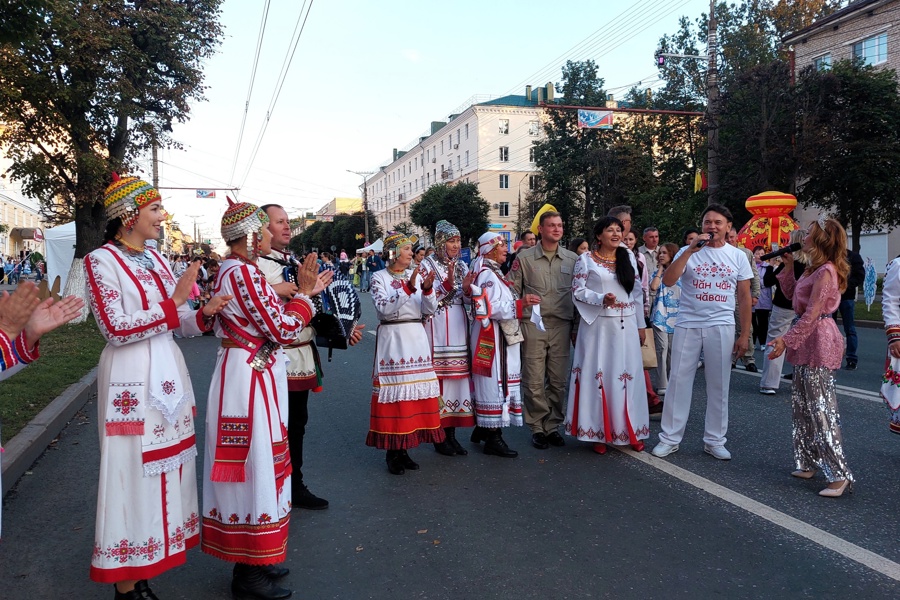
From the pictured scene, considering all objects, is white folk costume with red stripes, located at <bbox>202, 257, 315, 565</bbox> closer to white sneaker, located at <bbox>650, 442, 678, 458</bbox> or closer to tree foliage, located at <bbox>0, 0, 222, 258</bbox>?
white sneaker, located at <bbox>650, 442, 678, 458</bbox>

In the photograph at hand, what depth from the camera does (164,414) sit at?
10.3 feet

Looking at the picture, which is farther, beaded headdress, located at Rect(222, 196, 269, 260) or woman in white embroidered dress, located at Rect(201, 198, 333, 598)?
beaded headdress, located at Rect(222, 196, 269, 260)

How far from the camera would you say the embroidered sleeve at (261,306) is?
3.30 metres

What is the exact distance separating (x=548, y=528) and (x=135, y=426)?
2.47m

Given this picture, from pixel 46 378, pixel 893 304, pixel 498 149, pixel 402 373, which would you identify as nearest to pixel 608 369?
pixel 402 373

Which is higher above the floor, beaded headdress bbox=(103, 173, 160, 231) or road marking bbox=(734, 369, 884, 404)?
beaded headdress bbox=(103, 173, 160, 231)

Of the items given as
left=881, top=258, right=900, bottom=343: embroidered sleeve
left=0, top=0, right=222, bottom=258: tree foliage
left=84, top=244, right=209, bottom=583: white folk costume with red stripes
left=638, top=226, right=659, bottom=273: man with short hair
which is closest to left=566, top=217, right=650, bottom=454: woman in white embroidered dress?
left=881, top=258, right=900, bottom=343: embroidered sleeve

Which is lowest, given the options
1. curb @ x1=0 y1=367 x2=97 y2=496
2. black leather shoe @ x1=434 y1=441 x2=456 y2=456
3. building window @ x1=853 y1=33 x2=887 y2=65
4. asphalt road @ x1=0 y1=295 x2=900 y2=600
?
asphalt road @ x1=0 y1=295 x2=900 y2=600

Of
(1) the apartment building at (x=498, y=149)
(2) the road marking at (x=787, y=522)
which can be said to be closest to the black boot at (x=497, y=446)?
(2) the road marking at (x=787, y=522)

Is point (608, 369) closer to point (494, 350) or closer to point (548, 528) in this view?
point (494, 350)

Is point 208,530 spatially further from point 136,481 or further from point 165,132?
point 165,132

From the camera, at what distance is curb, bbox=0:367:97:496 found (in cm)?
531

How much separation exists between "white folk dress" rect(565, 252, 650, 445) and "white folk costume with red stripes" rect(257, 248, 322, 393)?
2421 millimetres

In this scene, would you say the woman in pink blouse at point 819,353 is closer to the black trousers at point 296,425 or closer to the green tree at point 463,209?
the black trousers at point 296,425
